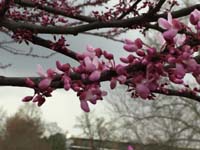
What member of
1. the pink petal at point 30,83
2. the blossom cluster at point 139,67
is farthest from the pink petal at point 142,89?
the pink petal at point 30,83

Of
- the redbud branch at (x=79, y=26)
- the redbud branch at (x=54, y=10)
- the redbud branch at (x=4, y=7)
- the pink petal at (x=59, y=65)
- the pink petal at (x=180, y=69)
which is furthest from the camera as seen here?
the redbud branch at (x=54, y=10)

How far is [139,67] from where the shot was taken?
5.10 feet

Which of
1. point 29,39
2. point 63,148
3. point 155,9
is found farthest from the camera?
point 63,148

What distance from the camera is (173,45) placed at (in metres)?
1.55

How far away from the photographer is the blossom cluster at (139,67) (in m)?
1.53

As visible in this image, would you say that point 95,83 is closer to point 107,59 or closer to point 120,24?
point 107,59

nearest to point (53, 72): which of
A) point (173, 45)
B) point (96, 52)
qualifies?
point (96, 52)

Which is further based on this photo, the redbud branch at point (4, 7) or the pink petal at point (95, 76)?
the redbud branch at point (4, 7)

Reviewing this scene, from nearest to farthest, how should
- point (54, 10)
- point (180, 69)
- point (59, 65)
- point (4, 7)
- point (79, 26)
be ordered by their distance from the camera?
point (180, 69) < point (59, 65) < point (4, 7) < point (79, 26) < point (54, 10)

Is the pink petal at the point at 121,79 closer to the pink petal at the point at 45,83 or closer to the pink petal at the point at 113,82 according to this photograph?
the pink petal at the point at 113,82

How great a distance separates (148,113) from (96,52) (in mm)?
23978

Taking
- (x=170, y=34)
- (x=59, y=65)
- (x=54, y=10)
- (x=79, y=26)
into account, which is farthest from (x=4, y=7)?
(x=170, y=34)

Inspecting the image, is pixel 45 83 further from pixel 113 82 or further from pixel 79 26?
pixel 79 26

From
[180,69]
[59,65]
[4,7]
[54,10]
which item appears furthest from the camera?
[54,10]
